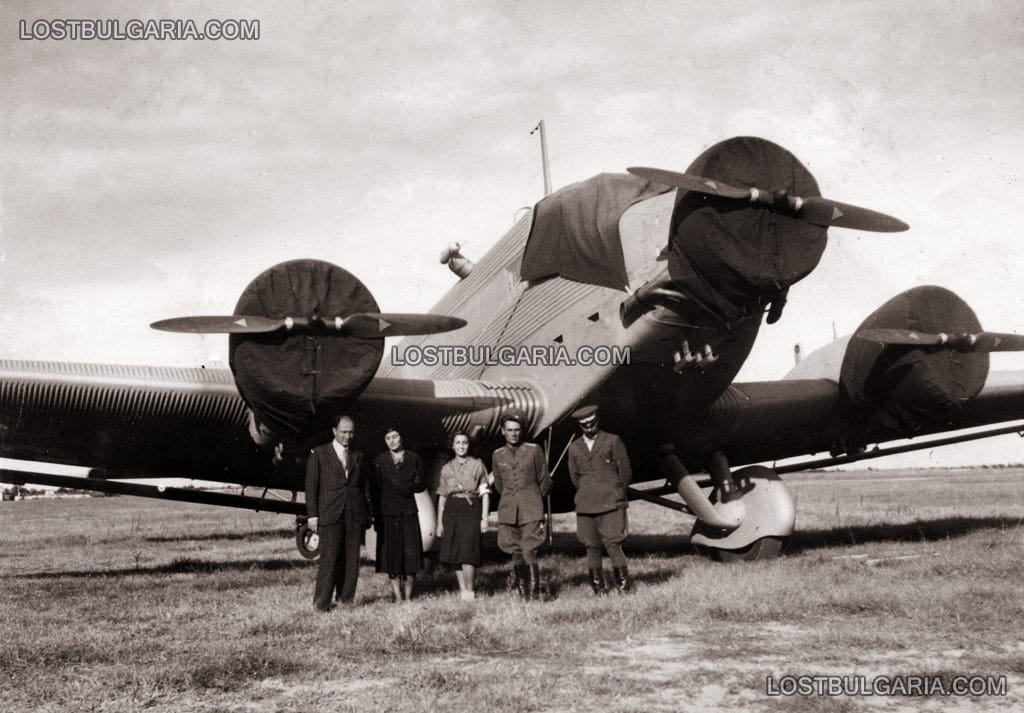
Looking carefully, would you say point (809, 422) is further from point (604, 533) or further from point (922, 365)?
point (604, 533)

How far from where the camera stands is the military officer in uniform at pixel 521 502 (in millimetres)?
8000

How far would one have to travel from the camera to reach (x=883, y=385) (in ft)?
35.5

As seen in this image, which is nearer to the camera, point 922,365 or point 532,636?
point 532,636

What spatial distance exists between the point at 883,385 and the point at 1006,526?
3.36m

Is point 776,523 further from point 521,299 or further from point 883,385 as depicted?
point 521,299

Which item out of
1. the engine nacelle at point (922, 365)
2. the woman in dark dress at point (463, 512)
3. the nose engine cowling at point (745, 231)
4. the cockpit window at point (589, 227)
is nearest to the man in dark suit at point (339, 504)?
the woman in dark dress at point (463, 512)

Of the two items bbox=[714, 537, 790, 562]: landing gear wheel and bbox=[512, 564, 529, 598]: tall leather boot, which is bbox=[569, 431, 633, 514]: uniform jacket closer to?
bbox=[512, 564, 529, 598]: tall leather boot

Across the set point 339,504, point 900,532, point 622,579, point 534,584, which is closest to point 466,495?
point 534,584

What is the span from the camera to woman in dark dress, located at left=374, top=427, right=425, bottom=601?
26.5 feet

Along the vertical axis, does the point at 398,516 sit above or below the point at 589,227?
below

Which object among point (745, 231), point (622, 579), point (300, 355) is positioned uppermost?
point (745, 231)

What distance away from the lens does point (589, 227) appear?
9062 millimetres

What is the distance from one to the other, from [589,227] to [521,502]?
9.30ft

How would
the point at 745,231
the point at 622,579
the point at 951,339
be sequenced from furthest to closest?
the point at 951,339
the point at 622,579
the point at 745,231
